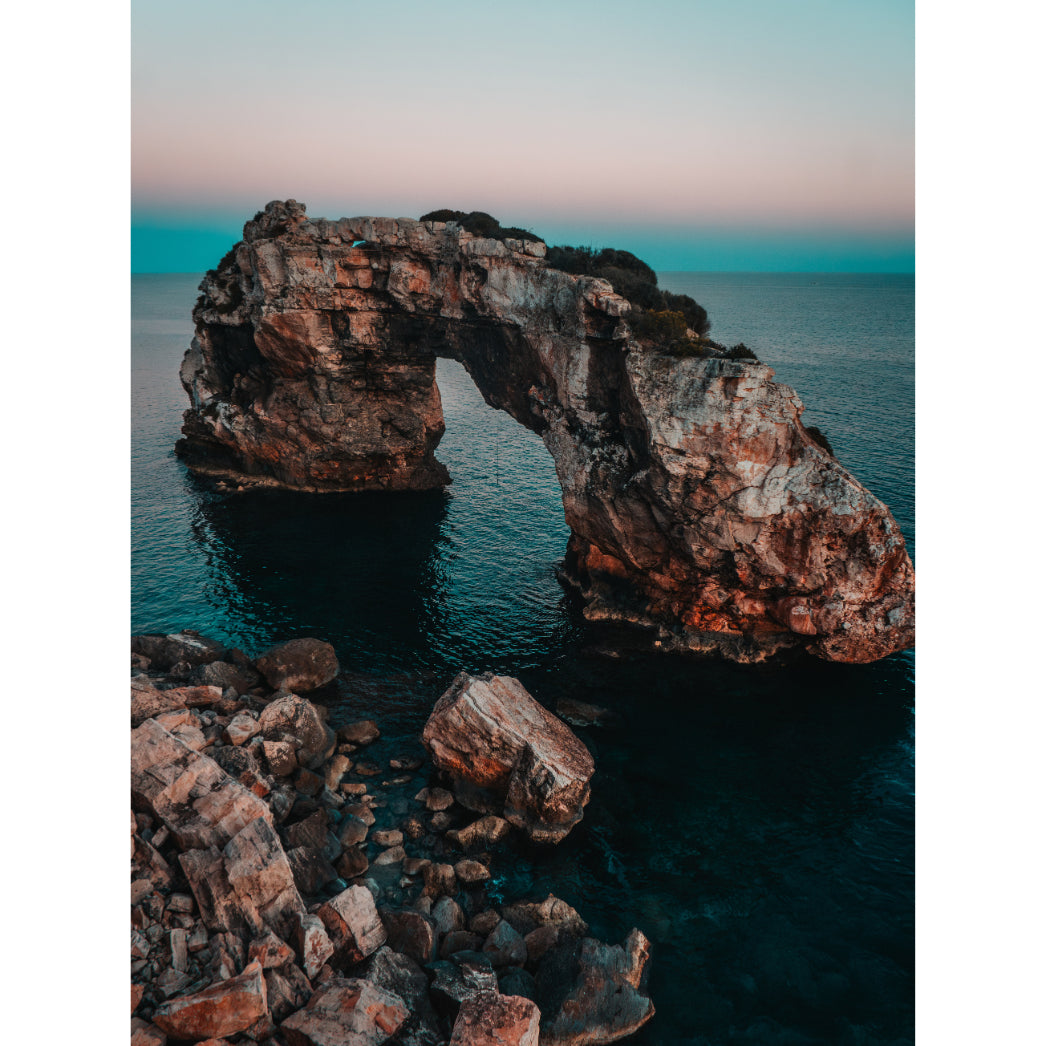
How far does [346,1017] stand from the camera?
18.8 meters

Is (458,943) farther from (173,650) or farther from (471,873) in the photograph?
(173,650)

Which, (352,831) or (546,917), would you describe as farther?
(352,831)

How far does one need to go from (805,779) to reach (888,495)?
34887 millimetres

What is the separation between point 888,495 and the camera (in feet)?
195

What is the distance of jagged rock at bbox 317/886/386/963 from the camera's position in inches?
851

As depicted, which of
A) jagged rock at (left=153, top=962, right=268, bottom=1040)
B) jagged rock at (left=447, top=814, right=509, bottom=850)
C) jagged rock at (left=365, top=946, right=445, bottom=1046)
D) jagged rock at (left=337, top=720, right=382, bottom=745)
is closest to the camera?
jagged rock at (left=153, top=962, right=268, bottom=1040)

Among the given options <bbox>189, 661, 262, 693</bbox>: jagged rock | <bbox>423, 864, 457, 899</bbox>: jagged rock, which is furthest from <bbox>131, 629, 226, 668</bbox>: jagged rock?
<bbox>423, 864, 457, 899</bbox>: jagged rock

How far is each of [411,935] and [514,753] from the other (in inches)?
330

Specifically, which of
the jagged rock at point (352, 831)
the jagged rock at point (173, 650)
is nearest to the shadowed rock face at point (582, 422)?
the jagged rock at point (352, 831)

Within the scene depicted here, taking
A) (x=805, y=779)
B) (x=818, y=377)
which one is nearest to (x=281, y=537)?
(x=805, y=779)

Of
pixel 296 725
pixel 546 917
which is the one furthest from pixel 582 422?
pixel 546 917

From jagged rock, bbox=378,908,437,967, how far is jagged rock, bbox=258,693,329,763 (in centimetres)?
1017

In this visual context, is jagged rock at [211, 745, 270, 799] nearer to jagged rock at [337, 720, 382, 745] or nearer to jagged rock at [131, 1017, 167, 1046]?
jagged rock at [337, 720, 382, 745]
